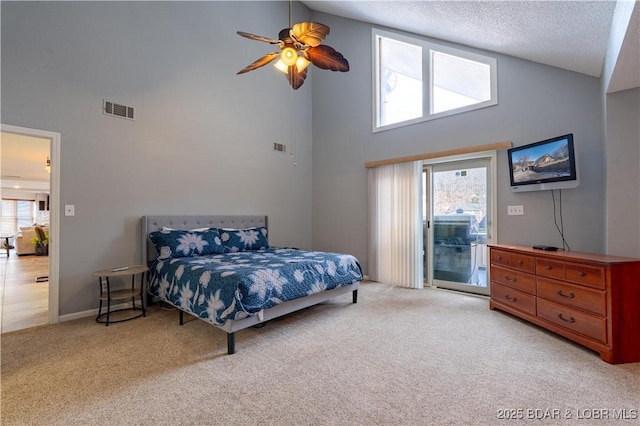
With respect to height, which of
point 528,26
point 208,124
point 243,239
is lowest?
point 243,239

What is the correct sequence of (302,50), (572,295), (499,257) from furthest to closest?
(499,257) → (302,50) → (572,295)

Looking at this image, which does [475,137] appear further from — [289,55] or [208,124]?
[208,124]

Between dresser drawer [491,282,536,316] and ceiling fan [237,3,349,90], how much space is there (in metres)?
2.92

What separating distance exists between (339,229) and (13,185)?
1153cm

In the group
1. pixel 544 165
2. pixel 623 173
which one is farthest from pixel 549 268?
Result: pixel 544 165

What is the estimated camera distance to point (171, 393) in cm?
182

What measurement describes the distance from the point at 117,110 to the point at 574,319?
520 cm

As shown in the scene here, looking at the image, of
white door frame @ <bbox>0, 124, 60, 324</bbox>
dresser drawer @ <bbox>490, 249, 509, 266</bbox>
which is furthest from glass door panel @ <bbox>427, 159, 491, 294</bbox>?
white door frame @ <bbox>0, 124, 60, 324</bbox>

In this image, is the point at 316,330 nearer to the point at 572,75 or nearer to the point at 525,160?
the point at 525,160

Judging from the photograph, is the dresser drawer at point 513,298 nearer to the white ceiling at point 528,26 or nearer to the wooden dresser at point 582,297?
the wooden dresser at point 582,297

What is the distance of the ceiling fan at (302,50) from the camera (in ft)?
8.07

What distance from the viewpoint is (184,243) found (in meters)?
3.56

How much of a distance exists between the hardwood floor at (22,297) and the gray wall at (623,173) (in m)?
5.71

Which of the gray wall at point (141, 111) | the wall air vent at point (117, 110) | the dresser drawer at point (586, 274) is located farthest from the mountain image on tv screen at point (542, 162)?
the wall air vent at point (117, 110)
